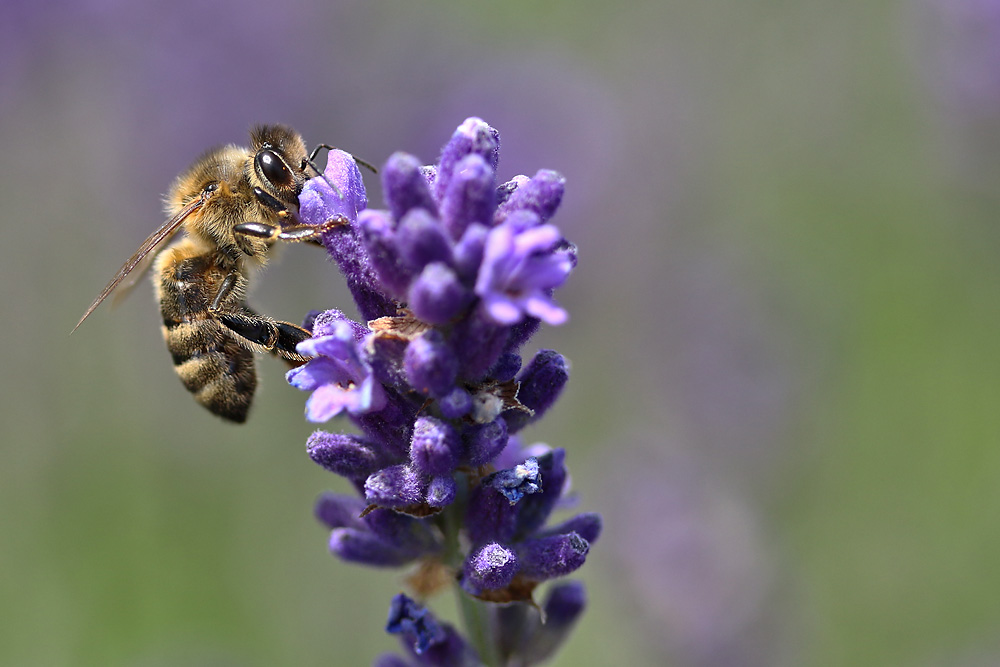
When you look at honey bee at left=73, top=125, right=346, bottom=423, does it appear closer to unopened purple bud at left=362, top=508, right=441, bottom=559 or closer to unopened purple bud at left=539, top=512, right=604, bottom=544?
unopened purple bud at left=362, top=508, right=441, bottom=559

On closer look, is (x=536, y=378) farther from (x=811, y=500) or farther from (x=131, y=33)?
(x=131, y=33)

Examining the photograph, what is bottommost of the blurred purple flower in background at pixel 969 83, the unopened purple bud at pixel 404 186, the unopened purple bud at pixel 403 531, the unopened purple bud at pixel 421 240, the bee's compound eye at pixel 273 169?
the unopened purple bud at pixel 403 531

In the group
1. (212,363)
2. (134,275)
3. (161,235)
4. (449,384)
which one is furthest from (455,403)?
(134,275)

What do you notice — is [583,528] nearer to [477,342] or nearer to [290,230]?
[477,342]

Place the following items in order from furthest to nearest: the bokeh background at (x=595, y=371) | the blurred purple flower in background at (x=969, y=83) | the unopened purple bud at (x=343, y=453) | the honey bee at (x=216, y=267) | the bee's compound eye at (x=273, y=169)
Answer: the blurred purple flower in background at (x=969, y=83) → the bokeh background at (x=595, y=371) → the honey bee at (x=216, y=267) → the bee's compound eye at (x=273, y=169) → the unopened purple bud at (x=343, y=453)

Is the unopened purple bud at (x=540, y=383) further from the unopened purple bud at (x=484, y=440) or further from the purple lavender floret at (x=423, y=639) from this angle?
the purple lavender floret at (x=423, y=639)

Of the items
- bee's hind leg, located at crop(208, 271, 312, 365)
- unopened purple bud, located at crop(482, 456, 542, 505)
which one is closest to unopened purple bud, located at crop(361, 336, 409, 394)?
unopened purple bud, located at crop(482, 456, 542, 505)

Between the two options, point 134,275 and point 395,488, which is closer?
point 395,488

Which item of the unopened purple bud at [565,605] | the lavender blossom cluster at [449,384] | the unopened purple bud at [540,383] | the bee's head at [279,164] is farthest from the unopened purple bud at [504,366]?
the bee's head at [279,164]
